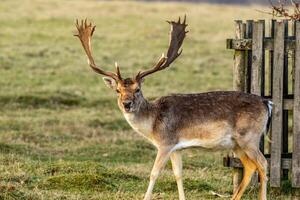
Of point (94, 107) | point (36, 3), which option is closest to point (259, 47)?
point (94, 107)

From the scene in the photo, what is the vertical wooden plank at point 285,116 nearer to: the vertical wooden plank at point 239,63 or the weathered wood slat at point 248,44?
the weathered wood slat at point 248,44

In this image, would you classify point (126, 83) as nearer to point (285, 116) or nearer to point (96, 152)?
point (285, 116)

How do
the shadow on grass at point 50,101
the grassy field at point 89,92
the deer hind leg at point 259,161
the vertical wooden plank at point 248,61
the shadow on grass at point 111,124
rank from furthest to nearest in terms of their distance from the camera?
the shadow on grass at point 50,101
the shadow on grass at point 111,124
the grassy field at point 89,92
the vertical wooden plank at point 248,61
the deer hind leg at point 259,161

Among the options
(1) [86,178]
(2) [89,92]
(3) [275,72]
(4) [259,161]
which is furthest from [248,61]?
(2) [89,92]

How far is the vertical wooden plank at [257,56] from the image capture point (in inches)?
500

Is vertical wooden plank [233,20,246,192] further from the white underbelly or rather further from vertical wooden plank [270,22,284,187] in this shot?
the white underbelly

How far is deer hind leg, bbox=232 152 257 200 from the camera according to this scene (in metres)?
12.0

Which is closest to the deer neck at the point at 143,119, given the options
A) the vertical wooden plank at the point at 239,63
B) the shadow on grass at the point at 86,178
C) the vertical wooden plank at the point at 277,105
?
the shadow on grass at the point at 86,178

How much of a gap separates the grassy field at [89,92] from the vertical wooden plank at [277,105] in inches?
19.6

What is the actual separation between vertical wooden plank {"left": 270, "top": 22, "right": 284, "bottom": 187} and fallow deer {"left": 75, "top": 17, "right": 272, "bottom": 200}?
649mm

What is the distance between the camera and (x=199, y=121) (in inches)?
467

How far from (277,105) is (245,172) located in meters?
1.21

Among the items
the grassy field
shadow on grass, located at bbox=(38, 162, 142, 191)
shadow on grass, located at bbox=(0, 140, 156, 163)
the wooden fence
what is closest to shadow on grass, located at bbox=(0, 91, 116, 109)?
the grassy field

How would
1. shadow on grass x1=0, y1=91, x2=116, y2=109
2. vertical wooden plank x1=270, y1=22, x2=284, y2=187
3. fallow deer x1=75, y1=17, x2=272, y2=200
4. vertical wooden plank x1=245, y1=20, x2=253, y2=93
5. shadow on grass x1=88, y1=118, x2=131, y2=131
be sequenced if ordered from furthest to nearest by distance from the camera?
shadow on grass x1=0, y1=91, x2=116, y2=109 → shadow on grass x1=88, y1=118, x2=131, y2=131 → vertical wooden plank x1=245, y1=20, x2=253, y2=93 → vertical wooden plank x1=270, y1=22, x2=284, y2=187 → fallow deer x1=75, y1=17, x2=272, y2=200
